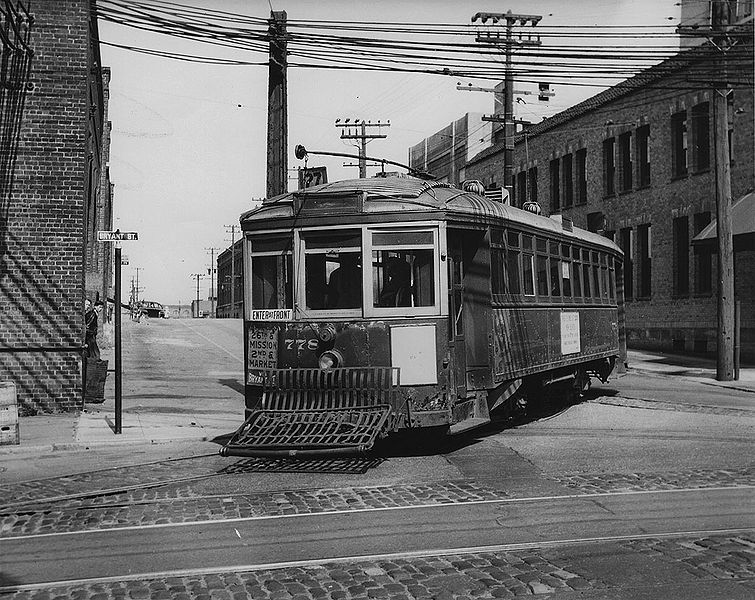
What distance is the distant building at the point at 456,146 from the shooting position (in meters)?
51.6

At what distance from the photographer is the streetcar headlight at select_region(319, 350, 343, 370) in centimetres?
992

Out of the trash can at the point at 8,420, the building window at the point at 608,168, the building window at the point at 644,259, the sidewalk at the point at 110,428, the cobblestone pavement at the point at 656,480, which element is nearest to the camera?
the cobblestone pavement at the point at 656,480

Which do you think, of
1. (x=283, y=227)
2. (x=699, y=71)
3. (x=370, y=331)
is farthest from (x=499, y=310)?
(x=699, y=71)

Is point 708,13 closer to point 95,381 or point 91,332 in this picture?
point 91,332

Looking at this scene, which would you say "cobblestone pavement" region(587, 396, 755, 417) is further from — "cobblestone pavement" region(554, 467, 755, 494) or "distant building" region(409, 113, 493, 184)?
"distant building" region(409, 113, 493, 184)

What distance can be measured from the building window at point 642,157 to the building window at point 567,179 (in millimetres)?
5089

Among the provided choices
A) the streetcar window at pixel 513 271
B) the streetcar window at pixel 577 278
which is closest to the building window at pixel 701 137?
the streetcar window at pixel 577 278

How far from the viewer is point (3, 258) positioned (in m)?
14.1

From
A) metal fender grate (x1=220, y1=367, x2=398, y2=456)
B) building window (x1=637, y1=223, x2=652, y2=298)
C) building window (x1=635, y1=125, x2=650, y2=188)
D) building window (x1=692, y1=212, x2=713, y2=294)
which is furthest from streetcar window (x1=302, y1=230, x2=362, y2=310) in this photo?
building window (x1=635, y1=125, x2=650, y2=188)

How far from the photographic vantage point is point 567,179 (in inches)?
1485

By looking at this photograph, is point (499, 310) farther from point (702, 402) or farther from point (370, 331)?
point (702, 402)

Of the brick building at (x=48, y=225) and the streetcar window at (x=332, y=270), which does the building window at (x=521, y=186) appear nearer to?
the brick building at (x=48, y=225)

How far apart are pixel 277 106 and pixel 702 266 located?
17894mm

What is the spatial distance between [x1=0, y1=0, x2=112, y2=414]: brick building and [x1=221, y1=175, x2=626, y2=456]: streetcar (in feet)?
16.0
